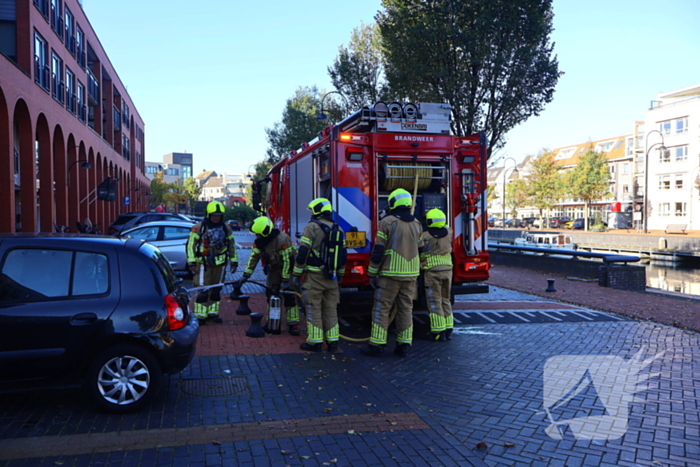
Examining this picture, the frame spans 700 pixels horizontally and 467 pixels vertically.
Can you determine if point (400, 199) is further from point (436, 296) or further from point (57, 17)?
point (57, 17)

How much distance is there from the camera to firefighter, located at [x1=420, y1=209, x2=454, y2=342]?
7738mm

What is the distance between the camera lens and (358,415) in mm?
4883

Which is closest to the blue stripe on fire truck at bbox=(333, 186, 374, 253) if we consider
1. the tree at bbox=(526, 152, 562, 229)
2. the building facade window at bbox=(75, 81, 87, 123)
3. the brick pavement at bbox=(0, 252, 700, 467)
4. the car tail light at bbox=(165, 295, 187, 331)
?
the brick pavement at bbox=(0, 252, 700, 467)

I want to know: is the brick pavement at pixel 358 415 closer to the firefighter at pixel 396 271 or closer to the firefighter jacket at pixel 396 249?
the firefighter at pixel 396 271

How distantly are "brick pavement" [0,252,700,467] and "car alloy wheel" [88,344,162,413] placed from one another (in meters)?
0.13

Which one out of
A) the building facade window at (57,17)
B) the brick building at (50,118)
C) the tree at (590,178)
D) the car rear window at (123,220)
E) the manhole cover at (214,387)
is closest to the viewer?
the manhole cover at (214,387)

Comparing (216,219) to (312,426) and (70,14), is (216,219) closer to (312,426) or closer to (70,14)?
(312,426)

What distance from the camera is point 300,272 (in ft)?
23.4

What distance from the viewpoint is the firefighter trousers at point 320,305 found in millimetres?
7145

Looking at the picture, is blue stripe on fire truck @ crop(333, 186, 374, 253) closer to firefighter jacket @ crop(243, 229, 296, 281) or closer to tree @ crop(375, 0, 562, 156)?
firefighter jacket @ crop(243, 229, 296, 281)

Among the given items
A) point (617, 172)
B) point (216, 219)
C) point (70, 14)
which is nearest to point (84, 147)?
point (70, 14)

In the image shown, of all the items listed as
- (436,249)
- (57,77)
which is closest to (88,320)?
(436,249)

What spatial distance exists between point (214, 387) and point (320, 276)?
6.88 ft

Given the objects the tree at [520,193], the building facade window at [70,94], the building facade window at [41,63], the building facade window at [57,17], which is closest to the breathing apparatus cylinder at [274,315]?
the building facade window at [41,63]
